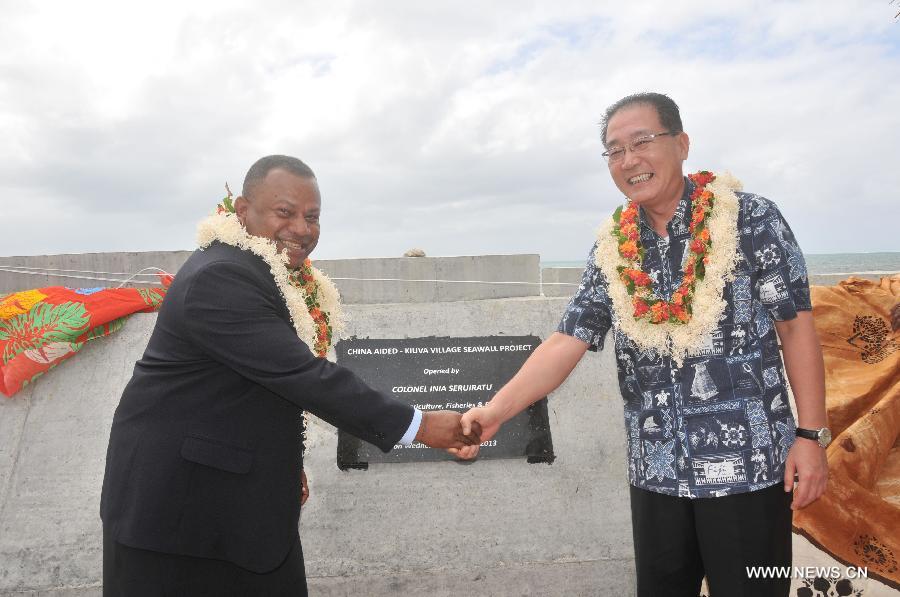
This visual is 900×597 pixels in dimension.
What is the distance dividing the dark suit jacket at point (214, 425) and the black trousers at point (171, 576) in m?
0.05

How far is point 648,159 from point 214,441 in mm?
1828

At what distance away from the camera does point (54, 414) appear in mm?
4195

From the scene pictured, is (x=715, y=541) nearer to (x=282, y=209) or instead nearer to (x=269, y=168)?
(x=282, y=209)

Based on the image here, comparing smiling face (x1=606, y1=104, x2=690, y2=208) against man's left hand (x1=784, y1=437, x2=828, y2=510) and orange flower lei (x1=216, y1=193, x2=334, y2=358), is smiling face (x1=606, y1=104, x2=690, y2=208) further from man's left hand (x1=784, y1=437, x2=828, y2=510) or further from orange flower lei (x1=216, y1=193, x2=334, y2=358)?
orange flower lei (x1=216, y1=193, x2=334, y2=358)

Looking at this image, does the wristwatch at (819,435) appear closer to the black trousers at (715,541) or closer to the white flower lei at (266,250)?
the black trousers at (715,541)

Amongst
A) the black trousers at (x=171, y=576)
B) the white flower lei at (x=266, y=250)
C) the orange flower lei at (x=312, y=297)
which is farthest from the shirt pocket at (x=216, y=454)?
the orange flower lei at (x=312, y=297)

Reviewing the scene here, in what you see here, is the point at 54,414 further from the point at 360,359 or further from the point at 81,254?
the point at 81,254

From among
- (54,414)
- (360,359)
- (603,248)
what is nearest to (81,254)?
(54,414)

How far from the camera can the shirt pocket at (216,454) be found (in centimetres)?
226

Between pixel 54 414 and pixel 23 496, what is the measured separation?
489 millimetres

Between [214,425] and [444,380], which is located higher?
[444,380]

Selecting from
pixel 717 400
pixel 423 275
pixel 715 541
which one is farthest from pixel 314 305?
pixel 423 275

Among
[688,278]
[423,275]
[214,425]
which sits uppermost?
[423,275]

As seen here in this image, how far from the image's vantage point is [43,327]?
4180 mm
